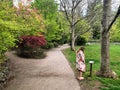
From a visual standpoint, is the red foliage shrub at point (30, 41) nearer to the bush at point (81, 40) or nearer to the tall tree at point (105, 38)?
the tall tree at point (105, 38)

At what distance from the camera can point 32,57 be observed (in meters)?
16.8

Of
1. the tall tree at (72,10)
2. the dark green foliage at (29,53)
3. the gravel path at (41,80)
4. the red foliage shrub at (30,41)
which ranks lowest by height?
the gravel path at (41,80)

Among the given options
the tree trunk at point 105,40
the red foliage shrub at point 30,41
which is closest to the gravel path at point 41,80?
the tree trunk at point 105,40

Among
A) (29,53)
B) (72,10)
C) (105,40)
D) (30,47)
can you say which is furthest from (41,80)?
(72,10)

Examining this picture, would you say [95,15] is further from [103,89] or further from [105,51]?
[103,89]

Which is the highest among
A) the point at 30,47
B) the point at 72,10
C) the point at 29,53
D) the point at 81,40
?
the point at 72,10

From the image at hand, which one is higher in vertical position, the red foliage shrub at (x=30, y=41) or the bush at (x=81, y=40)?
the red foliage shrub at (x=30, y=41)

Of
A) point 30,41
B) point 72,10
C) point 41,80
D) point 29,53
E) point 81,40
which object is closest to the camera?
point 41,80

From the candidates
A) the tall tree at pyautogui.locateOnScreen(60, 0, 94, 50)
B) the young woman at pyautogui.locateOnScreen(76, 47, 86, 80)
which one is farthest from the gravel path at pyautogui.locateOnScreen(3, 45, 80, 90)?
the tall tree at pyautogui.locateOnScreen(60, 0, 94, 50)

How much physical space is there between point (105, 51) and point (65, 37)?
28.9 metres

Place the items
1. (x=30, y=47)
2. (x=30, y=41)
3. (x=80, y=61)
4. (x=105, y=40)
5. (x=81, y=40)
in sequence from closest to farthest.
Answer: (x=80, y=61) < (x=105, y=40) < (x=30, y=41) < (x=30, y=47) < (x=81, y=40)

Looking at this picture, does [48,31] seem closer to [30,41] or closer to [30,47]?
[30,47]

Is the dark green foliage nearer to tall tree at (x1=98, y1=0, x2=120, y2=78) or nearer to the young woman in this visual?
the young woman

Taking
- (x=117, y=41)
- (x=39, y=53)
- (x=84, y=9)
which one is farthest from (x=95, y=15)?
(x=117, y=41)
